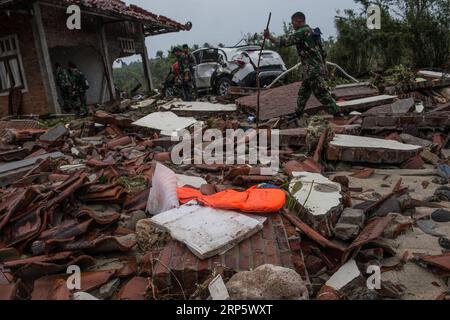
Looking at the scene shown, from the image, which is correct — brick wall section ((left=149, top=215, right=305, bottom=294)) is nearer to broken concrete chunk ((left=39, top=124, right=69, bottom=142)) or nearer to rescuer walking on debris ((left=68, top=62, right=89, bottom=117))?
broken concrete chunk ((left=39, top=124, right=69, bottom=142))

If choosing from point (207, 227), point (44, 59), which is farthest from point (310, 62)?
point (44, 59)

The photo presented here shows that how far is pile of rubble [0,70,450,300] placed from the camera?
2.04m

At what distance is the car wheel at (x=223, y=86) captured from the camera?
1124 centimetres

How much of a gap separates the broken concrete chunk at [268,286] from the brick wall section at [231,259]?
0.19m

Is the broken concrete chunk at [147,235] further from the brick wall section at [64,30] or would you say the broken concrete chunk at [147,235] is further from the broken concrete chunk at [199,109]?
the brick wall section at [64,30]

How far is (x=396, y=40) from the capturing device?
1353cm

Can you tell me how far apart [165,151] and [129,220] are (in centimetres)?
243

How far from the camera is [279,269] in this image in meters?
1.88

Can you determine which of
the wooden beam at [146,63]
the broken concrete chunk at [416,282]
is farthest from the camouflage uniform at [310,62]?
the wooden beam at [146,63]

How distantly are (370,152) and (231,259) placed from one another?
108 inches

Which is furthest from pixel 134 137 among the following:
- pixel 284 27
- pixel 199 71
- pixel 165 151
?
pixel 284 27

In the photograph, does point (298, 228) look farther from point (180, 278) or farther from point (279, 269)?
point (180, 278)

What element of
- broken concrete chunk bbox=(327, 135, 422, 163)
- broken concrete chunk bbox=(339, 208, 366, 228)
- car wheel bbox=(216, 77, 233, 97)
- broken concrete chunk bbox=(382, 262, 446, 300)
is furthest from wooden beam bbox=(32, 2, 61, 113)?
broken concrete chunk bbox=(382, 262, 446, 300)

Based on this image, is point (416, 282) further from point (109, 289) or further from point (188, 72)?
point (188, 72)
